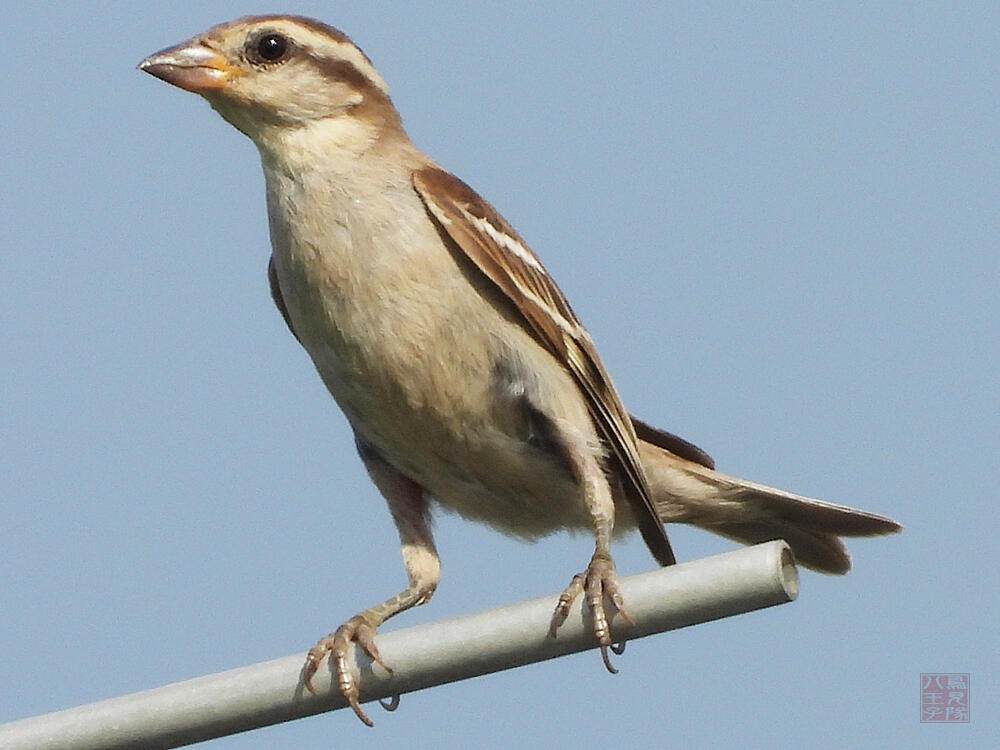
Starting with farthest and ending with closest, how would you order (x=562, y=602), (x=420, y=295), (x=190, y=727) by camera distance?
(x=420, y=295), (x=562, y=602), (x=190, y=727)

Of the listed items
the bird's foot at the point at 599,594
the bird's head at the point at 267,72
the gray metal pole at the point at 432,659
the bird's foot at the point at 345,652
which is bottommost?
the bird's foot at the point at 345,652

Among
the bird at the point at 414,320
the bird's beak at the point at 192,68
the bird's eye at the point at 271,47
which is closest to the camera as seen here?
the bird at the point at 414,320

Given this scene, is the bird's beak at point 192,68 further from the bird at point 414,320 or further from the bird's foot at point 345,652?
the bird's foot at point 345,652

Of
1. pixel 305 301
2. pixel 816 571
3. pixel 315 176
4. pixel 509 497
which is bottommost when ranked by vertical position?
pixel 816 571

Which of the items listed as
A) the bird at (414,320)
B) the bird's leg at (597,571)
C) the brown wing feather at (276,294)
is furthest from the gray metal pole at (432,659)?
the brown wing feather at (276,294)

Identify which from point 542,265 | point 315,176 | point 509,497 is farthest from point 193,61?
point 509,497

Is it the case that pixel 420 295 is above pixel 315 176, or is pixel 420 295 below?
below

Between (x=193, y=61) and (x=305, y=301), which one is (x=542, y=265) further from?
(x=193, y=61)

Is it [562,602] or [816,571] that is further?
[816,571]
